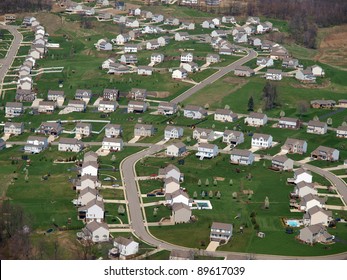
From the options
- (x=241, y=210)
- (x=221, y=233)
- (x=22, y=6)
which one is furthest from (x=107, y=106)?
(x=22, y=6)

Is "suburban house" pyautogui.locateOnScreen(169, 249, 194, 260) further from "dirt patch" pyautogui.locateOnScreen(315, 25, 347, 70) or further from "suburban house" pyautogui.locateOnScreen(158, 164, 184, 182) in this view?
"dirt patch" pyautogui.locateOnScreen(315, 25, 347, 70)

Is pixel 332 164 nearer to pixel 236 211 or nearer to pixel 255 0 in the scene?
pixel 236 211

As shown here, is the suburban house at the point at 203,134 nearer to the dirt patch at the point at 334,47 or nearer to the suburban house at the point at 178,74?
the suburban house at the point at 178,74

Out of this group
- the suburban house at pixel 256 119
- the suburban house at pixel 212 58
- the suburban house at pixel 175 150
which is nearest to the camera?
the suburban house at pixel 175 150

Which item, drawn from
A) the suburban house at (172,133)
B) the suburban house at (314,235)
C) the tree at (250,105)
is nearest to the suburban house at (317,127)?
the tree at (250,105)

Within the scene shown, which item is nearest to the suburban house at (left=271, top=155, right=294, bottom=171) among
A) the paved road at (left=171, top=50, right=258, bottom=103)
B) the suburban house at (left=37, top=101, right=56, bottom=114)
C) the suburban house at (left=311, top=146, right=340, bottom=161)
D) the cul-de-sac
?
the cul-de-sac

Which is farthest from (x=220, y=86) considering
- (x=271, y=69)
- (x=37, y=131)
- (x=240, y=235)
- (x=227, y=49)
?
(x=240, y=235)

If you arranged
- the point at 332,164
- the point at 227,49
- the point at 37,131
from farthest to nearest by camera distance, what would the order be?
the point at 227,49, the point at 37,131, the point at 332,164
